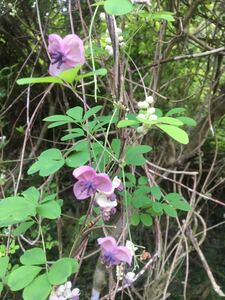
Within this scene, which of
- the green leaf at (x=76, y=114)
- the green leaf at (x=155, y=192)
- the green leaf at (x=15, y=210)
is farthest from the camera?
the green leaf at (x=155, y=192)

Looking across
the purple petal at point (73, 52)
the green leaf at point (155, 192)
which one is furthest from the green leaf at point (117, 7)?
the green leaf at point (155, 192)

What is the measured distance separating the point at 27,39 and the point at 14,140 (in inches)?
21.5

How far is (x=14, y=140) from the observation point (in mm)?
2629

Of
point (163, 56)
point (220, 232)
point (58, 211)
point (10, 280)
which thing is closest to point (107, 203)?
point (58, 211)

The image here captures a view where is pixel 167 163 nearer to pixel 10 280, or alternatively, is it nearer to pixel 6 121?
pixel 6 121

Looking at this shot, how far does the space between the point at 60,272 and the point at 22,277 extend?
0.23ft

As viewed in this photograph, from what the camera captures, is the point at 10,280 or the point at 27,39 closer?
the point at 10,280

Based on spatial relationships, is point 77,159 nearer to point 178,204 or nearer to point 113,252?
point 113,252

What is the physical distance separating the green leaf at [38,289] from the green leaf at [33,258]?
0.04 metres

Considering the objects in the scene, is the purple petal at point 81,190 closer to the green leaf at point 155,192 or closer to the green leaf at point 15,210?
the green leaf at point 15,210

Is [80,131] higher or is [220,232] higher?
[80,131]

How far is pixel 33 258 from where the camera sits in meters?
0.93

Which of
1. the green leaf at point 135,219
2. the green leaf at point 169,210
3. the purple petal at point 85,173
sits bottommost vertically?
the green leaf at point 135,219

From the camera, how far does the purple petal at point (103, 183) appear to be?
2.84ft
